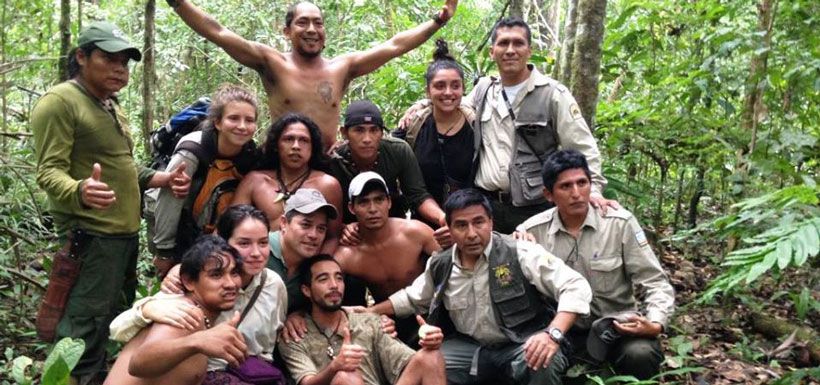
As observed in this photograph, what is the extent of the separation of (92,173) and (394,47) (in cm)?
282

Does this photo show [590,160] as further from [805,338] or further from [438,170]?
[805,338]

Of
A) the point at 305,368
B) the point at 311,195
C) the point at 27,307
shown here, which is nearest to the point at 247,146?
the point at 311,195

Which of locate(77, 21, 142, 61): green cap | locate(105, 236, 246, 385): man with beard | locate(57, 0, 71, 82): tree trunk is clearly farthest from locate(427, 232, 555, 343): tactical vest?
locate(57, 0, 71, 82): tree trunk

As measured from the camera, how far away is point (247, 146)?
533 cm

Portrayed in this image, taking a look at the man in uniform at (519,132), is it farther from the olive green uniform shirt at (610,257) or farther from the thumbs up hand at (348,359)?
the thumbs up hand at (348,359)

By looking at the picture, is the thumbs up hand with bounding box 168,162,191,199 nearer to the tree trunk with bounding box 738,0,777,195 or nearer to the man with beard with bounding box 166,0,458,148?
the man with beard with bounding box 166,0,458,148

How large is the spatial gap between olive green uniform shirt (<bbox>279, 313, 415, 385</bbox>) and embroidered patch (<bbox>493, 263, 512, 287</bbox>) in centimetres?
74

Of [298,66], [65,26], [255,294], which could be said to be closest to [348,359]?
[255,294]

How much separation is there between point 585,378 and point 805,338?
1869 mm

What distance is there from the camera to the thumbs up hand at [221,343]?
3.58 meters

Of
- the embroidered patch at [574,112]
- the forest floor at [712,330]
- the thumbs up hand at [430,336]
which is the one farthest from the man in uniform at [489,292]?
the embroidered patch at [574,112]

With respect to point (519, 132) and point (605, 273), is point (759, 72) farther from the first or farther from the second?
point (605, 273)

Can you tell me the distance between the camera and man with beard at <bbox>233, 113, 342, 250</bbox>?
5.17 metres

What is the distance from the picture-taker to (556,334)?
4.28 m
